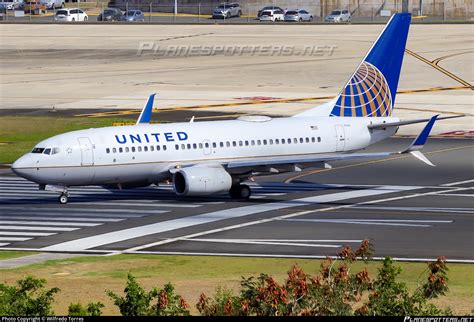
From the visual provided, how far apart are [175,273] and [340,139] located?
22.4 meters

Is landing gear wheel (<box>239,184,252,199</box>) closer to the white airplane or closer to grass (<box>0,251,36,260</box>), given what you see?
the white airplane

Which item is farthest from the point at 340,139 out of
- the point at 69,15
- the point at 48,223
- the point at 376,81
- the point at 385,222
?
the point at 69,15

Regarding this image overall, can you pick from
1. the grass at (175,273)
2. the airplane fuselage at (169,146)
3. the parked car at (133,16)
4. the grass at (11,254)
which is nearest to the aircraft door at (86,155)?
the airplane fuselage at (169,146)

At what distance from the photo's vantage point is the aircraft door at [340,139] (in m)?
65.9

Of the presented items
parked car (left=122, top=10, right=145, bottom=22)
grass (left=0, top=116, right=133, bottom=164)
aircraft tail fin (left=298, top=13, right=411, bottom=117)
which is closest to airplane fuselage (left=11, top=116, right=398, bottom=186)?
aircraft tail fin (left=298, top=13, right=411, bottom=117)

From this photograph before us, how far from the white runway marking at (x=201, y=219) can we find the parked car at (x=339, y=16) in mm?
120829

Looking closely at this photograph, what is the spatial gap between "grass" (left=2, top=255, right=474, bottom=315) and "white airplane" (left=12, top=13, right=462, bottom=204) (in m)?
11.9

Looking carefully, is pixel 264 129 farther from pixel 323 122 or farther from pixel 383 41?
pixel 383 41

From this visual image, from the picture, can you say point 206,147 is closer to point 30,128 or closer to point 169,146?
point 169,146

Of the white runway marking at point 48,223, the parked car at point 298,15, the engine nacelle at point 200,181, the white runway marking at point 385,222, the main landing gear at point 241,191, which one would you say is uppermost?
the parked car at point 298,15

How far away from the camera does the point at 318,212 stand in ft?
195

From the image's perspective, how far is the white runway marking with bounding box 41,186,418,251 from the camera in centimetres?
5197

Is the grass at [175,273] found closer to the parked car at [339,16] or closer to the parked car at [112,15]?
the parked car at [339,16]

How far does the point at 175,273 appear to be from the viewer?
4584 centimetres
